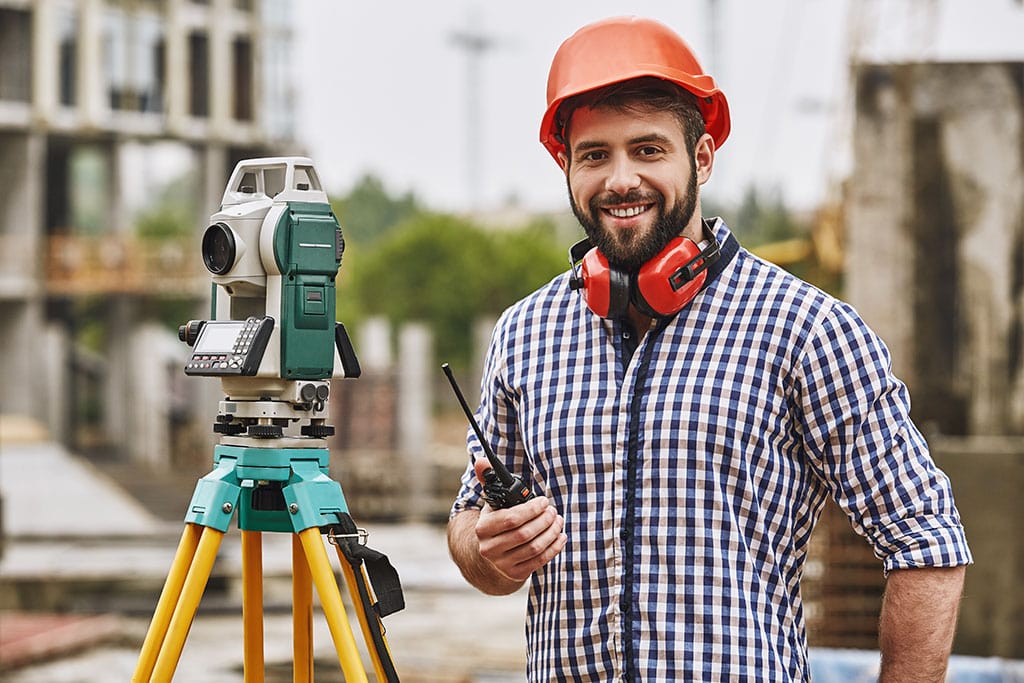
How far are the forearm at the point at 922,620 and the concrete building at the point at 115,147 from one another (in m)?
31.1

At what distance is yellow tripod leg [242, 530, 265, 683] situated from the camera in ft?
9.86

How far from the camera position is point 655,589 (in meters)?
2.33

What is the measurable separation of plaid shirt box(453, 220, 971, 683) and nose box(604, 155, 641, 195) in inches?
8.4

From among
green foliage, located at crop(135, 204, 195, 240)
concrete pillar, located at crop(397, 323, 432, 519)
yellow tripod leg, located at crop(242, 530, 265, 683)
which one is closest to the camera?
yellow tripod leg, located at crop(242, 530, 265, 683)

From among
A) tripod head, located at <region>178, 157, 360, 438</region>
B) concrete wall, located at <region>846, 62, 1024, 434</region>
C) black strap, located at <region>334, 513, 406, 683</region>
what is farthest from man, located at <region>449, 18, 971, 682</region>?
concrete wall, located at <region>846, 62, 1024, 434</region>

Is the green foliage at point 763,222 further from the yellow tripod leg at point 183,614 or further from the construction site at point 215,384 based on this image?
the yellow tripod leg at point 183,614

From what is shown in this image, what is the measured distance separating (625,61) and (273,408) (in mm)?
1055

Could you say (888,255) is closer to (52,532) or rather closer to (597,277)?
(597,277)

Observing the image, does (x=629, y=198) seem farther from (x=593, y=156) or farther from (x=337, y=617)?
(x=337, y=617)

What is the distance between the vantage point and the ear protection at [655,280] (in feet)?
7.71

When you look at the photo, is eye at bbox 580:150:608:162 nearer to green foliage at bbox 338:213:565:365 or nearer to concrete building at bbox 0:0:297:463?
concrete building at bbox 0:0:297:463

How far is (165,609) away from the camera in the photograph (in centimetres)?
281

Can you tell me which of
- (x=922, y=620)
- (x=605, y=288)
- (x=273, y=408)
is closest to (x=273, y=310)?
(x=273, y=408)

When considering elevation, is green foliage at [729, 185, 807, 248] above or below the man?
below
